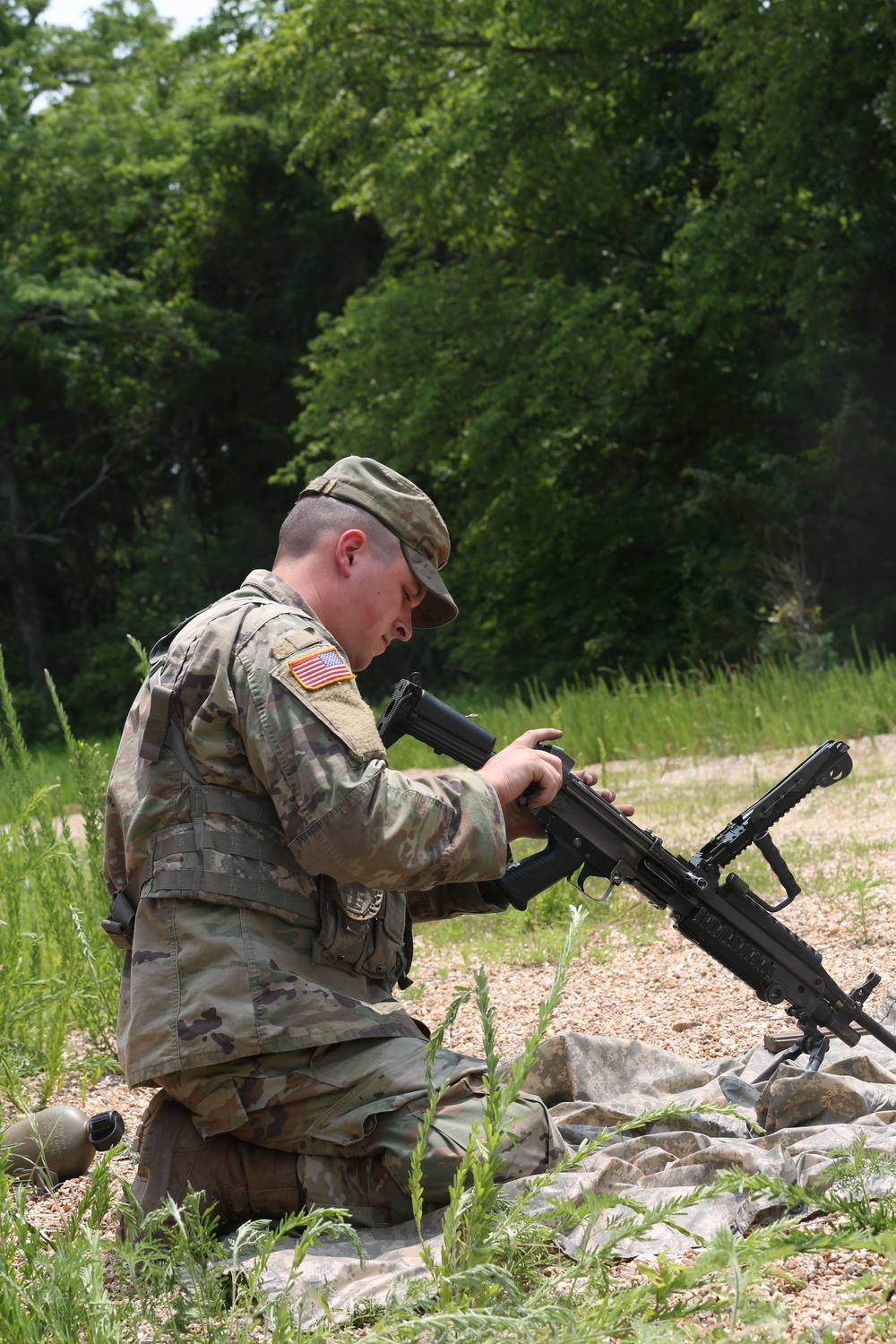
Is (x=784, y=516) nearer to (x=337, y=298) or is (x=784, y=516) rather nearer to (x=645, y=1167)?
(x=337, y=298)

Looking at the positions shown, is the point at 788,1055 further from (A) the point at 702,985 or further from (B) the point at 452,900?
(A) the point at 702,985

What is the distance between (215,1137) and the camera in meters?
2.69

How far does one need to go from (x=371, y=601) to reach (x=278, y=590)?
0.20 m

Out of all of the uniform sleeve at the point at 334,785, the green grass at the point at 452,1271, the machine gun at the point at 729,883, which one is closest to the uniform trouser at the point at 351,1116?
the green grass at the point at 452,1271

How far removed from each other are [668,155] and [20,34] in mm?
13595

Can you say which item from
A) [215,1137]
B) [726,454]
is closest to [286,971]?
[215,1137]

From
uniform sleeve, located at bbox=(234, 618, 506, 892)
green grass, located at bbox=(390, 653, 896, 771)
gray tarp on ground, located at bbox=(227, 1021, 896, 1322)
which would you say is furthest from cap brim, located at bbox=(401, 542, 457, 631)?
green grass, located at bbox=(390, 653, 896, 771)

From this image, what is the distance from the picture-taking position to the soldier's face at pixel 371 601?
282cm

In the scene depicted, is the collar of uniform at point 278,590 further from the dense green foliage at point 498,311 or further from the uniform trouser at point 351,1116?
the dense green foliage at point 498,311

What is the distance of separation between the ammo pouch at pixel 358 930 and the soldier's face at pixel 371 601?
0.49m

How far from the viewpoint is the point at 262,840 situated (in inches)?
103

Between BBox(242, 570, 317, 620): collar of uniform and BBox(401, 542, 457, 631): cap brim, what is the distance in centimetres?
25

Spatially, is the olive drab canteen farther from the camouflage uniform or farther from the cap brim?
the cap brim

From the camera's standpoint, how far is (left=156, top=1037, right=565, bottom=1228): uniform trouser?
8.48ft
